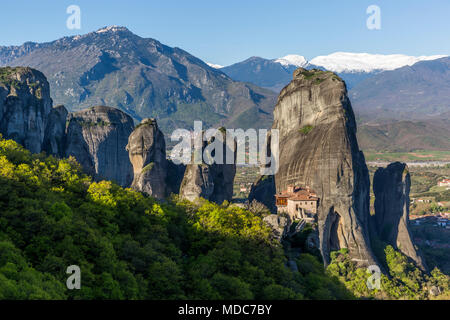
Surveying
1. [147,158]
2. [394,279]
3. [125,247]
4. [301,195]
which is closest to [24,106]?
[147,158]

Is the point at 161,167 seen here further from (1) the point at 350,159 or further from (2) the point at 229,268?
(2) the point at 229,268

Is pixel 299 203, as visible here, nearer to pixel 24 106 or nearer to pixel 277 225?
pixel 277 225

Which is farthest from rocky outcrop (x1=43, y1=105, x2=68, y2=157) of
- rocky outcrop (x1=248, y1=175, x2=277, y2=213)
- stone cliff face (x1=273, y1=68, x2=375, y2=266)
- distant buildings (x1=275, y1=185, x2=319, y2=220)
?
distant buildings (x1=275, y1=185, x2=319, y2=220)

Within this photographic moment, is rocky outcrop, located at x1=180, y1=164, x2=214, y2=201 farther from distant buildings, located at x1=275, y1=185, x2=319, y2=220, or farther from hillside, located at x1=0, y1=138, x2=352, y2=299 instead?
hillside, located at x1=0, y1=138, x2=352, y2=299
